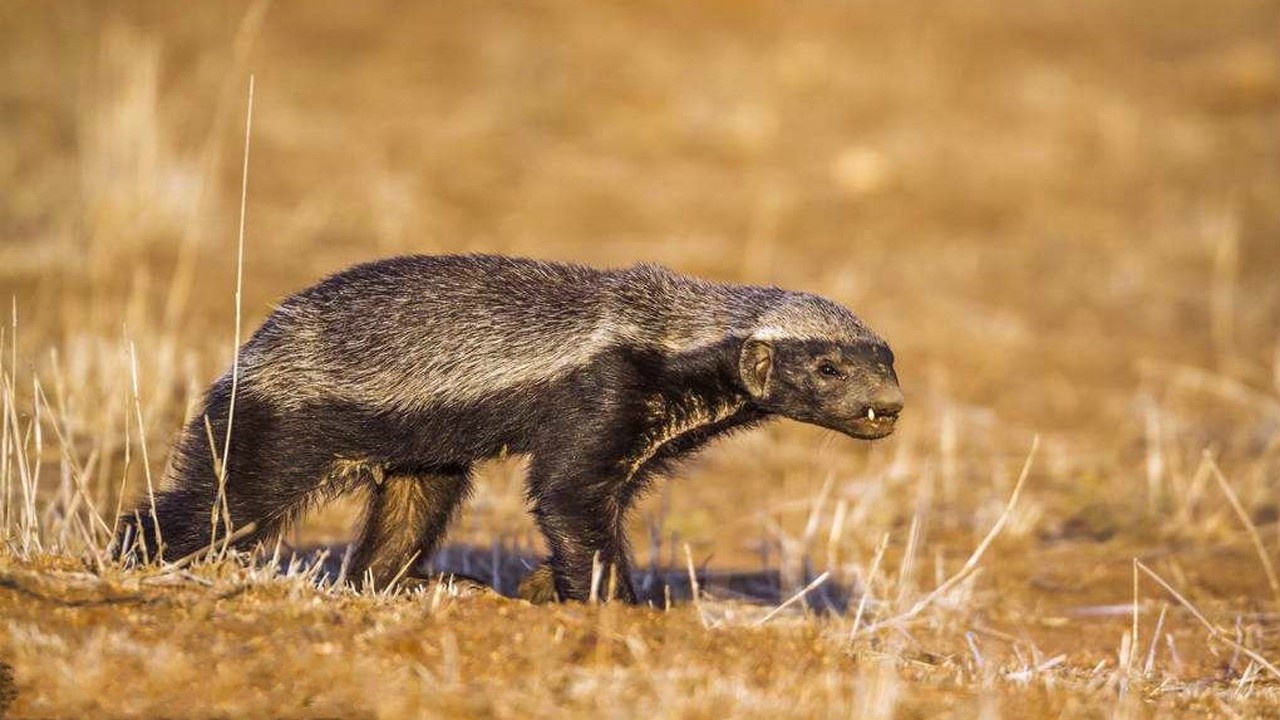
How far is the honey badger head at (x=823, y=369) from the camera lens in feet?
18.1

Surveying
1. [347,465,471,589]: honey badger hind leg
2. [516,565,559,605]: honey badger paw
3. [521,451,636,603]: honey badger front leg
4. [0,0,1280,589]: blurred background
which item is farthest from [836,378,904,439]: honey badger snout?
[0,0,1280,589]: blurred background

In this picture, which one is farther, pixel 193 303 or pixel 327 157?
pixel 327 157

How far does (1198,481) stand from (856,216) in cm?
807

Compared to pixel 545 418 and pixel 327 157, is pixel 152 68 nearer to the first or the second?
pixel 327 157

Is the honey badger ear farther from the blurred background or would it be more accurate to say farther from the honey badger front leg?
the blurred background

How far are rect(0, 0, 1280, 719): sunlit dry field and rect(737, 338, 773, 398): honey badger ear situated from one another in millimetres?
723

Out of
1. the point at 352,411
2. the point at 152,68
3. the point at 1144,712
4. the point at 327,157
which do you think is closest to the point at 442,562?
the point at 352,411

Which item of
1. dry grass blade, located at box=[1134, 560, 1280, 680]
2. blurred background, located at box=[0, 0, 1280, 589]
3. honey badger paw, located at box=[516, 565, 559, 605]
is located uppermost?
blurred background, located at box=[0, 0, 1280, 589]

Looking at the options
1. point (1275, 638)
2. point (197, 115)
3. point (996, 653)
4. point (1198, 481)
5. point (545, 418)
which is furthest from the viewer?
point (197, 115)

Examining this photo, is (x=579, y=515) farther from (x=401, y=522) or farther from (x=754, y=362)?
(x=401, y=522)

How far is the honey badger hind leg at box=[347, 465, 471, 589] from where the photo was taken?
608cm

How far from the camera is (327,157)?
1573 cm

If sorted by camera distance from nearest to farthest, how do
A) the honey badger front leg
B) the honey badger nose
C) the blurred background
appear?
the honey badger front leg < the honey badger nose < the blurred background

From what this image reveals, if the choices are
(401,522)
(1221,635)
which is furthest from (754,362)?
(1221,635)
